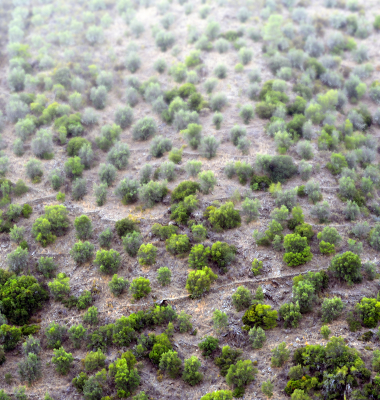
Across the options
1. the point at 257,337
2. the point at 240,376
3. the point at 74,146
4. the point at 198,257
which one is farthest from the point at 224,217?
the point at 74,146

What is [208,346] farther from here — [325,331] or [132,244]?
[132,244]

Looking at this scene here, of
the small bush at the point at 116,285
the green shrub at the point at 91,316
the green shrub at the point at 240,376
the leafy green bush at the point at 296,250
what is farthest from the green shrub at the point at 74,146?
the green shrub at the point at 240,376

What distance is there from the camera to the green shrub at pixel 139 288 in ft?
62.6

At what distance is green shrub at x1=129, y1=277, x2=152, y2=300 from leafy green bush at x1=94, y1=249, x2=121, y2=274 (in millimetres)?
1519

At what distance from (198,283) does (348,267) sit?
7.11 metres

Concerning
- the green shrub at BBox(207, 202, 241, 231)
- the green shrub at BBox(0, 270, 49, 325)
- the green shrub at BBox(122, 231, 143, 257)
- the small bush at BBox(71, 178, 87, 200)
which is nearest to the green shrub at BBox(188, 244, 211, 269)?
the green shrub at BBox(207, 202, 241, 231)

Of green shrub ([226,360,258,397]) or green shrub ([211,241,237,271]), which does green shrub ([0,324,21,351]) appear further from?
green shrub ([211,241,237,271])

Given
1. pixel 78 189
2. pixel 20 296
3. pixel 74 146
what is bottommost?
pixel 20 296

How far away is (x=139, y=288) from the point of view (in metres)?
19.1

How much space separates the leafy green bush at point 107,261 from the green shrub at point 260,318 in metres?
6.94

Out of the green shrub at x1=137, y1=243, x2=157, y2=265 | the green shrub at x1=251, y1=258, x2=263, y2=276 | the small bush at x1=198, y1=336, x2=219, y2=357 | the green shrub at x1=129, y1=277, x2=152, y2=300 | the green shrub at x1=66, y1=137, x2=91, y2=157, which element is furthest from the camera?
the green shrub at x1=66, y1=137, x2=91, y2=157

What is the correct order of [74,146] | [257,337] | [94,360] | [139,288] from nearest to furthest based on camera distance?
[94,360], [257,337], [139,288], [74,146]

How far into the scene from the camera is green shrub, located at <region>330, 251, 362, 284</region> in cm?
1866

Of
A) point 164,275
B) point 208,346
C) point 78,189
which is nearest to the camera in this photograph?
point 208,346
